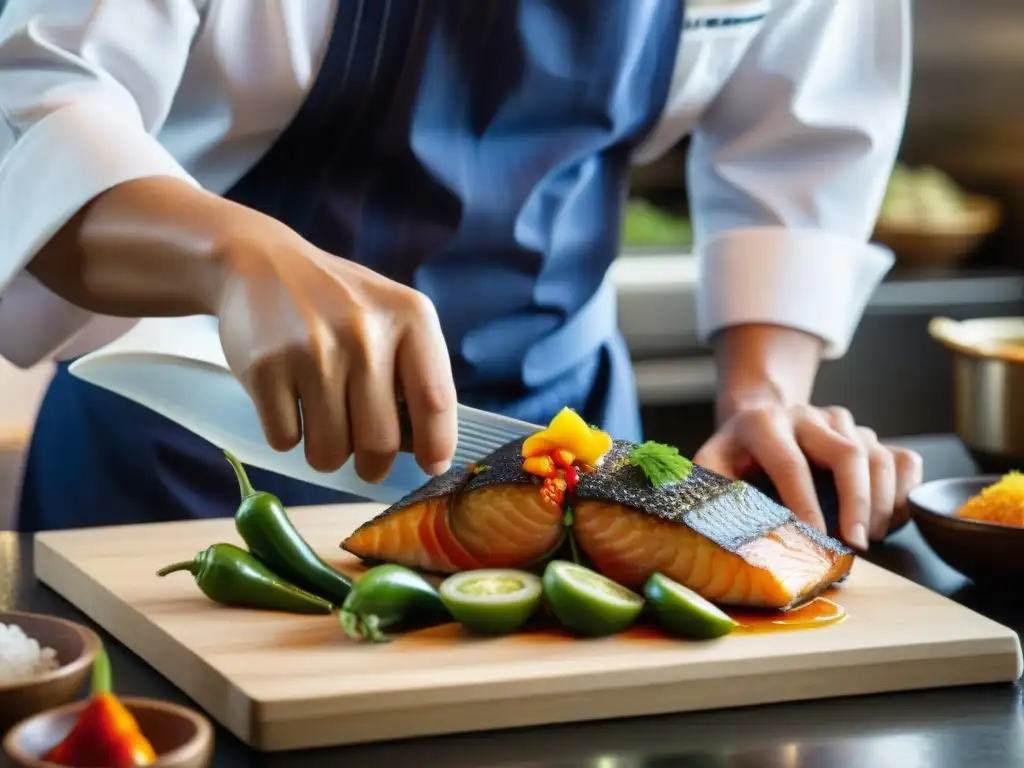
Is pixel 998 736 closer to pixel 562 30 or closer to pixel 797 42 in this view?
pixel 562 30

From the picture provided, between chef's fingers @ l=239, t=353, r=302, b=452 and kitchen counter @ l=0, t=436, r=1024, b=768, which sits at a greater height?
chef's fingers @ l=239, t=353, r=302, b=452

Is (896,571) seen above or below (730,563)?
below

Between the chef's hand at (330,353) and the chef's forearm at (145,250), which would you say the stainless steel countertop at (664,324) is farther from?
the chef's hand at (330,353)

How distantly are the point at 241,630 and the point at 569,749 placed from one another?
30cm

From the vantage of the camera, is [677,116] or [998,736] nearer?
[998,736]

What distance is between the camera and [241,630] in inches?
47.6

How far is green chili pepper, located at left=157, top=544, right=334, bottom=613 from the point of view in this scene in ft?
4.14

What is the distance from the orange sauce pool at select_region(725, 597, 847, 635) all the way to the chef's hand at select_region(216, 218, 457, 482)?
11.2 inches


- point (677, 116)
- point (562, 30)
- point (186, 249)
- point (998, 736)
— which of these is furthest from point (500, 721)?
point (677, 116)

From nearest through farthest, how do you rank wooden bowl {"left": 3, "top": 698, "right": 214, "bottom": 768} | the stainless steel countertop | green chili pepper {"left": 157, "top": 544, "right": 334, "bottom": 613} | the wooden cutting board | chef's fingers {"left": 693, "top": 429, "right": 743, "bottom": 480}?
wooden bowl {"left": 3, "top": 698, "right": 214, "bottom": 768} < the wooden cutting board < green chili pepper {"left": 157, "top": 544, "right": 334, "bottom": 613} < chef's fingers {"left": 693, "top": 429, "right": 743, "bottom": 480} < the stainless steel countertop

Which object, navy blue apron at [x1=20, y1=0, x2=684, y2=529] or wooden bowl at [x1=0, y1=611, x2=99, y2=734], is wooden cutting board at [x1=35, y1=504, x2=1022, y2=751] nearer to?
wooden bowl at [x1=0, y1=611, x2=99, y2=734]

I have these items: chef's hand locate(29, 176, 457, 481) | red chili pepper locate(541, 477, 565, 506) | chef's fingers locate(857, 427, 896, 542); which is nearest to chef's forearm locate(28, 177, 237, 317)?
chef's hand locate(29, 176, 457, 481)

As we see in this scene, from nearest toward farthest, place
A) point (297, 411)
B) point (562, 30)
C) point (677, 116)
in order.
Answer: point (297, 411), point (562, 30), point (677, 116)

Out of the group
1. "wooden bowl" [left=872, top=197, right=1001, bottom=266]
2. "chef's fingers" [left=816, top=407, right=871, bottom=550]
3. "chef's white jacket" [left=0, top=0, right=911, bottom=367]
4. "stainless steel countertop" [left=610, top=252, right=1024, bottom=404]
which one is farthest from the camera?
"wooden bowl" [left=872, top=197, right=1001, bottom=266]
